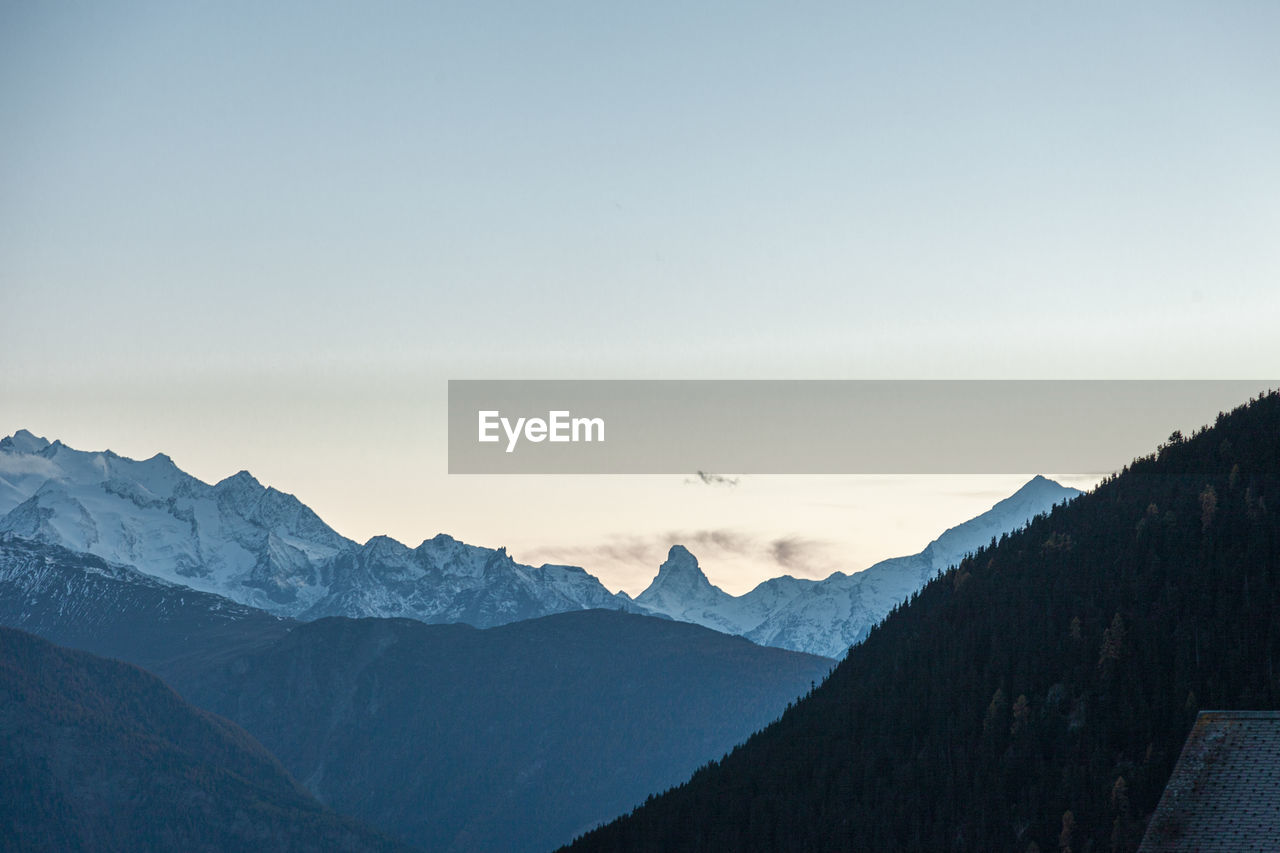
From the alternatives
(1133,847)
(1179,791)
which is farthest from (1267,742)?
(1133,847)

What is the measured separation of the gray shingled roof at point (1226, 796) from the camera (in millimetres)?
110250

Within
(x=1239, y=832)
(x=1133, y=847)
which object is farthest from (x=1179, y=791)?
(x=1133, y=847)

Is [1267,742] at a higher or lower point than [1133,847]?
higher

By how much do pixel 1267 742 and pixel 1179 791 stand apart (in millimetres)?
7996

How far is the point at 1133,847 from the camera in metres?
200

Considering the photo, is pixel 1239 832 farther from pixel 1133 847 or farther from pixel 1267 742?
pixel 1133 847

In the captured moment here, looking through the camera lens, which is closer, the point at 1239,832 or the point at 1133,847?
the point at 1239,832

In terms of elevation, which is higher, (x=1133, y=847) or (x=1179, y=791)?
(x=1179, y=791)

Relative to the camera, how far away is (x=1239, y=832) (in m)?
111

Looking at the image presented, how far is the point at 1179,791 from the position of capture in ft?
376

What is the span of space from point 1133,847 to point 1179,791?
303 ft

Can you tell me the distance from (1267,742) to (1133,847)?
90401mm

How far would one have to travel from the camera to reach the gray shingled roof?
11025cm

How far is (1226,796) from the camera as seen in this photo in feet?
371
